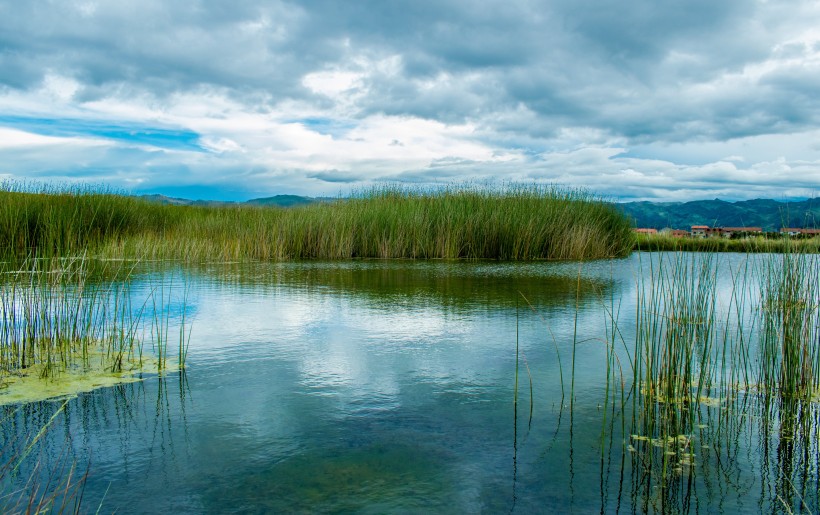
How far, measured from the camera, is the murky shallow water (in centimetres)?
236

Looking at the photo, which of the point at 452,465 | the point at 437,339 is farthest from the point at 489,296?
the point at 452,465

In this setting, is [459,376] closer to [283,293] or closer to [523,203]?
[283,293]

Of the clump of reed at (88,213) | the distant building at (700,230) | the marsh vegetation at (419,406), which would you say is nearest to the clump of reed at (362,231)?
the clump of reed at (88,213)

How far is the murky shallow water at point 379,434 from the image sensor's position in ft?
7.75

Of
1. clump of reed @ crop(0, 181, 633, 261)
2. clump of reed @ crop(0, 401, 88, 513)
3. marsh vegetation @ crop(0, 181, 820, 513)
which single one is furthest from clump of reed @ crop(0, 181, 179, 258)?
clump of reed @ crop(0, 401, 88, 513)

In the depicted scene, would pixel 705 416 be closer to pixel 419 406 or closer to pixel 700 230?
pixel 419 406

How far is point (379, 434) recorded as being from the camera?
115 inches

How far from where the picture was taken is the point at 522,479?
98.3 inches

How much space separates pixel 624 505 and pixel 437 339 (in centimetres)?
269

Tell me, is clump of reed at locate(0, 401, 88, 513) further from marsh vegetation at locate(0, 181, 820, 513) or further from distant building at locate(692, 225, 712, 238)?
distant building at locate(692, 225, 712, 238)

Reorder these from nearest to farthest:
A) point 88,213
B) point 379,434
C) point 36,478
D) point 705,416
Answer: point 36,478 < point 379,434 < point 705,416 < point 88,213

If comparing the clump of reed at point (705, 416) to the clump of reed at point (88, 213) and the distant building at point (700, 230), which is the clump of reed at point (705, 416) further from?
the clump of reed at point (88, 213)

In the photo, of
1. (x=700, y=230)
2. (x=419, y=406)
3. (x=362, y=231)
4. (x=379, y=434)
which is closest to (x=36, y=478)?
(x=379, y=434)

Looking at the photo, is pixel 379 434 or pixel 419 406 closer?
pixel 379 434
